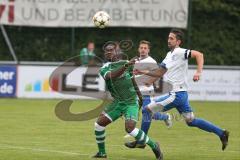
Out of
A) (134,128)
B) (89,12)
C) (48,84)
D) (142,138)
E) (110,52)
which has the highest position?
(89,12)

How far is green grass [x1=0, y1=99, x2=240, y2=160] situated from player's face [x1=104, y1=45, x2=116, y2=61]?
1809mm

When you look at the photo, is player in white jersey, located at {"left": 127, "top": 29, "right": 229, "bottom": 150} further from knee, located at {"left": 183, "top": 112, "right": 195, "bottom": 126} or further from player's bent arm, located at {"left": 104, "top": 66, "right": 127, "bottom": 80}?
player's bent arm, located at {"left": 104, "top": 66, "right": 127, "bottom": 80}

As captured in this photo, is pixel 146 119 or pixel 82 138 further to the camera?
pixel 82 138

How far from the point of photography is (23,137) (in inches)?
626

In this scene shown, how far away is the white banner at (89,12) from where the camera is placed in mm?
29453

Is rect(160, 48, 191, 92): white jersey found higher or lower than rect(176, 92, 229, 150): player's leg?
higher

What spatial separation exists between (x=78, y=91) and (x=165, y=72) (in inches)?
506

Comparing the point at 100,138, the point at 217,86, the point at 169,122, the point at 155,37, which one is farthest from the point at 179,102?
the point at 155,37

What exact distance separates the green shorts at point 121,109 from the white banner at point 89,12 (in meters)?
17.1

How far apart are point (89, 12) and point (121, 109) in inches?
680

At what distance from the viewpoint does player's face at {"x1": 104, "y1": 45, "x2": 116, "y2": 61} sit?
12.4 metres

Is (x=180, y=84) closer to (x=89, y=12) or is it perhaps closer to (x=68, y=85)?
(x=68, y=85)

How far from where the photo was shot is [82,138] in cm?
1609

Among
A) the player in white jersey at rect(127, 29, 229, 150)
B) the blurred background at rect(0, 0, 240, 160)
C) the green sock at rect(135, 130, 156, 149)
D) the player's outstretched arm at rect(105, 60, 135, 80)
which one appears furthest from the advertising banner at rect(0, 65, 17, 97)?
the player's outstretched arm at rect(105, 60, 135, 80)
